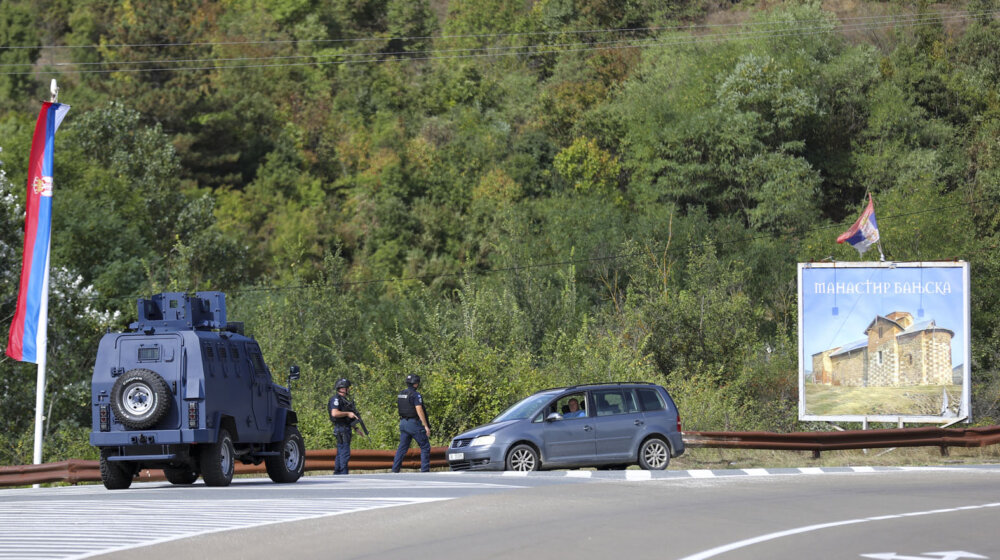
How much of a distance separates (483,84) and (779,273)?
32.3 m

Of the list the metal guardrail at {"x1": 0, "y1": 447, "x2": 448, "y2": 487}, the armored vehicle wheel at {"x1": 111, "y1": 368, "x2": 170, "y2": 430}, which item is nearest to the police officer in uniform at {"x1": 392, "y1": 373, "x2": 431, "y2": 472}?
the metal guardrail at {"x1": 0, "y1": 447, "x2": 448, "y2": 487}

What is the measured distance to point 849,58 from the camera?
75.4 m

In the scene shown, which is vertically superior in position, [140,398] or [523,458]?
[140,398]

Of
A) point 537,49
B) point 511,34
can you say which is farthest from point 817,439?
point 511,34

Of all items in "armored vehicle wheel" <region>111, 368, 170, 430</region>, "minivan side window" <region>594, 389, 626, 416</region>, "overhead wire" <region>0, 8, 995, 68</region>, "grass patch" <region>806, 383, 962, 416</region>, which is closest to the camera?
"armored vehicle wheel" <region>111, 368, 170, 430</region>

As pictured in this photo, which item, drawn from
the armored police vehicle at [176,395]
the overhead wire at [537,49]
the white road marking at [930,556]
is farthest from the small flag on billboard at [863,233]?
the overhead wire at [537,49]

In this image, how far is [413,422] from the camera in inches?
907

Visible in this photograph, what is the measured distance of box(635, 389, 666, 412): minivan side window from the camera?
2312 centimetres

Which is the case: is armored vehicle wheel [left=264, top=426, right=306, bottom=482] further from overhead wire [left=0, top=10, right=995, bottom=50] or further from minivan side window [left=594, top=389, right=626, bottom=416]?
overhead wire [left=0, top=10, right=995, bottom=50]

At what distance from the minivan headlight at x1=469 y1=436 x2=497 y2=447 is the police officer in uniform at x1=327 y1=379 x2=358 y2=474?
2.14 m

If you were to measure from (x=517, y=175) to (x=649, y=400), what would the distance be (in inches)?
2216

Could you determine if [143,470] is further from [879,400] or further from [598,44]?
[598,44]

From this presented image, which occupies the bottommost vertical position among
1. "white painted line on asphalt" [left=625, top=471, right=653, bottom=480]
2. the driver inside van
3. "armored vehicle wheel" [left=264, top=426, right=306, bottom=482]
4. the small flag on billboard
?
"white painted line on asphalt" [left=625, top=471, right=653, bottom=480]

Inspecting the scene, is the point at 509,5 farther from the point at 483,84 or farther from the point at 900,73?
the point at 900,73
